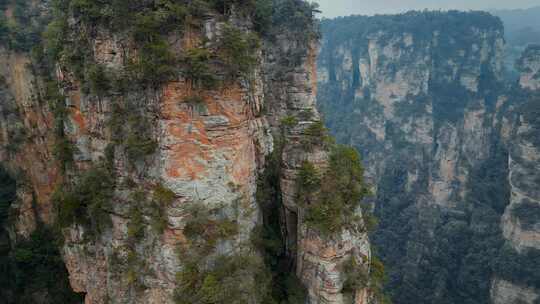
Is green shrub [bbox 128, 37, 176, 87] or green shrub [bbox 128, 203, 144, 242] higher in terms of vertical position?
green shrub [bbox 128, 37, 176, 87]

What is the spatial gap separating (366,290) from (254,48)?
393 inches

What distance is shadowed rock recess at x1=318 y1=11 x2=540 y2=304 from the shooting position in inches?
1345

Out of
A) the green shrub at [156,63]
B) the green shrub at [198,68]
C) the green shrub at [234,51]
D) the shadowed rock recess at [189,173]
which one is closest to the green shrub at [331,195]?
the shadowed rock recess at [189,173]

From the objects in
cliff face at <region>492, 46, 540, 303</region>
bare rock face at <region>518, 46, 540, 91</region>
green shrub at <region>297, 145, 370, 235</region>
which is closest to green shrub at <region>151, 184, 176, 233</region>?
green shrub at <region>297, 145, 370, 235</region>

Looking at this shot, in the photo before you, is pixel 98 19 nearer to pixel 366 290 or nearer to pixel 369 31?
pixel 366 290

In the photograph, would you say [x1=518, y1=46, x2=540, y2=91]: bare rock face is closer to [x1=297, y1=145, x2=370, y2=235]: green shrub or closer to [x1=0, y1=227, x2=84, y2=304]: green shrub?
[x1=297, y1=145, x2=370, y2=235]: green shrub

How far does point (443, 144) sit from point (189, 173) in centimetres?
5577

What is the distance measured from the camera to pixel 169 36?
11438mm

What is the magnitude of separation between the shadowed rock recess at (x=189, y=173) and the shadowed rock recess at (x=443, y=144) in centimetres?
2400

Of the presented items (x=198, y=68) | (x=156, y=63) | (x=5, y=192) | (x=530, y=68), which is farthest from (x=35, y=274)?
(x=530, y=68)

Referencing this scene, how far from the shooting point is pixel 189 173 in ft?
38.0

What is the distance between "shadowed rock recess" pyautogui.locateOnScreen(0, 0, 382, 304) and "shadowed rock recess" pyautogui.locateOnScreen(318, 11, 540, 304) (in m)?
24.0

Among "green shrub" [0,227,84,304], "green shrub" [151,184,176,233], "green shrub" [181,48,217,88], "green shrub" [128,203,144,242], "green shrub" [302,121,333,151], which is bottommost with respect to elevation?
"green shrub" [0,227,84,304]

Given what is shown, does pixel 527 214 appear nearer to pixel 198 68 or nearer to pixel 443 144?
pixel 443 144
